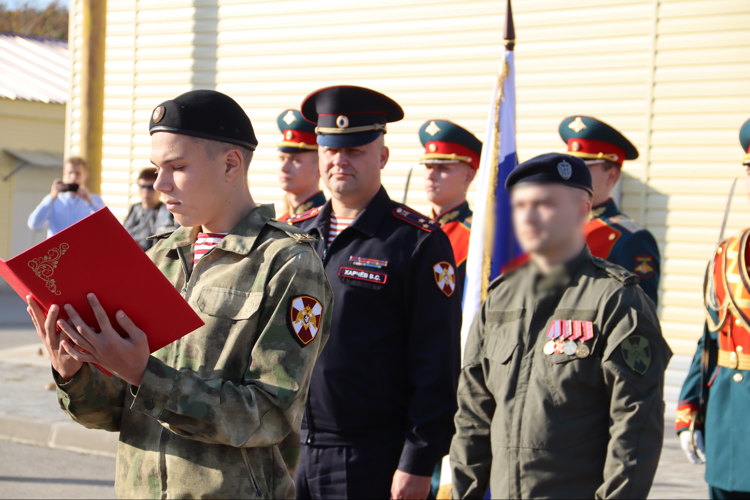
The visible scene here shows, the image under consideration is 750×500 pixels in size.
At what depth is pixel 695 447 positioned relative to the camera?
3068mm

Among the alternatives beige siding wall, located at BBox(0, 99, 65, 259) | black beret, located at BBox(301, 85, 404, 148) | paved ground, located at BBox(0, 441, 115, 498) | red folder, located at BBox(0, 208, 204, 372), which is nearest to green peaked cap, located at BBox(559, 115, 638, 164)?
black beret, located at BBox(301, 85, 404, 148)

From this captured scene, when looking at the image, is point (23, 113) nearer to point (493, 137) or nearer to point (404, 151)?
point (404, 151)

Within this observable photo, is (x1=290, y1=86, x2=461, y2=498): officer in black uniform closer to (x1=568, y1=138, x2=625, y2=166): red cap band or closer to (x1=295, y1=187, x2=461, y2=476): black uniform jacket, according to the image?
(x1=295, y1=187, x2=461, y2=476): black uniform jacket

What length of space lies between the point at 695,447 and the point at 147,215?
5.63 meters

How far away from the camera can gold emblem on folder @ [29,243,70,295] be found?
155 centimetres

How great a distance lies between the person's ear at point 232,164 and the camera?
1899mm

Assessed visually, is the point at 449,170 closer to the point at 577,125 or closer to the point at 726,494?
the point at 577,125

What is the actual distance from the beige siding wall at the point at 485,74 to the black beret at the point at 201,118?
213 inches

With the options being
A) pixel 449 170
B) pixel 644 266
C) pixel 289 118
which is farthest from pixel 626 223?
pixel 289 118

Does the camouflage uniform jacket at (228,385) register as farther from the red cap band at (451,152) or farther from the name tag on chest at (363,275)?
the red cap band at (451,152)

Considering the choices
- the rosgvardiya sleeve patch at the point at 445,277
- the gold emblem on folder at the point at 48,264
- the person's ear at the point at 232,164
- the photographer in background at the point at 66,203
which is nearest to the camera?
the gold emblem on folder at the point at 48,264

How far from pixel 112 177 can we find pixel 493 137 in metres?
8.65

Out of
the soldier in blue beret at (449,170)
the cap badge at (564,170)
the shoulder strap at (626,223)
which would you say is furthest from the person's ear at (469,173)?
the cap badge at (564,170)

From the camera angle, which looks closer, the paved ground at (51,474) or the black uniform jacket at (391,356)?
the black uniform jacket at (391,356)
